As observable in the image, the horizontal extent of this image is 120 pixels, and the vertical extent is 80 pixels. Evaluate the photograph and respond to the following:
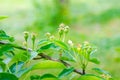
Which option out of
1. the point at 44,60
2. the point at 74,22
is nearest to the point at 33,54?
the point at 44,60

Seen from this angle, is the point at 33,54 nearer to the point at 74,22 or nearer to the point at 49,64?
the point at 49,64

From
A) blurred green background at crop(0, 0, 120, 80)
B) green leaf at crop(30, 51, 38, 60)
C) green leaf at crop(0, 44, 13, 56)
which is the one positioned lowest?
green leaf at crop(30, 51, 38, 60)

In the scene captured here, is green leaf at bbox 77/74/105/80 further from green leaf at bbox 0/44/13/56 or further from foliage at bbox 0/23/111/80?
green leaf at bbox 0/44/13/56

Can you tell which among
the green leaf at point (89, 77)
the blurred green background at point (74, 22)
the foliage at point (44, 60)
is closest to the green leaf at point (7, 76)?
the foliage at point (44, 60)

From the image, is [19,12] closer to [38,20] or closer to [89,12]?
[89,12]

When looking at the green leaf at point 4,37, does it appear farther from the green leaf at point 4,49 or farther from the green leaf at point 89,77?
the green leaf at point 89,77

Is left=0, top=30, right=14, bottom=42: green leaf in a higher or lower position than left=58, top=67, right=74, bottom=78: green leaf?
higher

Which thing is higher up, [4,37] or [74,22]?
[74,22]

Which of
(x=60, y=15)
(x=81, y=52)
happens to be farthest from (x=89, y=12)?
(x=81, y=52)

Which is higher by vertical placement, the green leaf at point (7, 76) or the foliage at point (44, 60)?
the foliage at point (44, 60)

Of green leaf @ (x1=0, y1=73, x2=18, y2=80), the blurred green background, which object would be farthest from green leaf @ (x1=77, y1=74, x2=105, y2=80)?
the blurred green background

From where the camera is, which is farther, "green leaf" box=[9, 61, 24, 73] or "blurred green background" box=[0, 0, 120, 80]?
"blurred green background" box=[0, 0, 120, 80]
